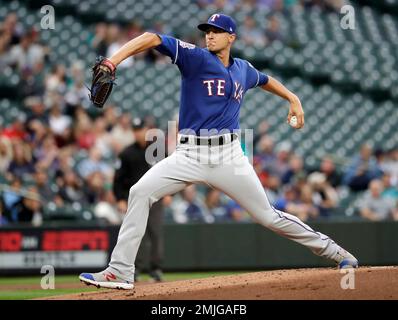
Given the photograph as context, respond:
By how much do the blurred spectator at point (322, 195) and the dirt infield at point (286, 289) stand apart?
232 inches

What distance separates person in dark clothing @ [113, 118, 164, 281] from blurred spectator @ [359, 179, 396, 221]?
12.2ft

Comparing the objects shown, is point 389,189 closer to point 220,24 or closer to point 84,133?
point 84,133

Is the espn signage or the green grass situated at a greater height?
the espn signage

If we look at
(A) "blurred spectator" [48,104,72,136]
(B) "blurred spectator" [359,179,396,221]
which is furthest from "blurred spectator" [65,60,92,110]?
(B) "blurred spectator" [359,179,396,221]

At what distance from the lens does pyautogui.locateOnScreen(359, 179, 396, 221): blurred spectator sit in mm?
11680

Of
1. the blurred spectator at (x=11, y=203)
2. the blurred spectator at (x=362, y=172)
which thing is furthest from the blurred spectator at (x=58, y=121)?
the blurred spectator at (x=362, y=172)

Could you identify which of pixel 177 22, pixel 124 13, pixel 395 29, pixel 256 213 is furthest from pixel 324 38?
pixel 256 213

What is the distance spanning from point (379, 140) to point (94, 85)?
34.2 feet

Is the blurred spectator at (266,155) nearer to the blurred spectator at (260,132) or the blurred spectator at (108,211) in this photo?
the blurred spectator at (260,132)

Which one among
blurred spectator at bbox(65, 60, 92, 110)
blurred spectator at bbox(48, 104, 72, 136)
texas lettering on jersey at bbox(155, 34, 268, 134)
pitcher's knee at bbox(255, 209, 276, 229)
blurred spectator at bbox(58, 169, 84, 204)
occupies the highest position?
blurred spectator at bbox(65, 60, 92, 110)

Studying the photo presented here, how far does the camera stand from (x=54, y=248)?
35.8 ft

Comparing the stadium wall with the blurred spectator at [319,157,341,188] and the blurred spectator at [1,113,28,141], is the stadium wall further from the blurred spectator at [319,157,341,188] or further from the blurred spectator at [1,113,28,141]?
the blurred spectator at [1,113,28,141]

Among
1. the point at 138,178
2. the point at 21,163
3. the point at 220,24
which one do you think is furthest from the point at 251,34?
the point at 220,24
